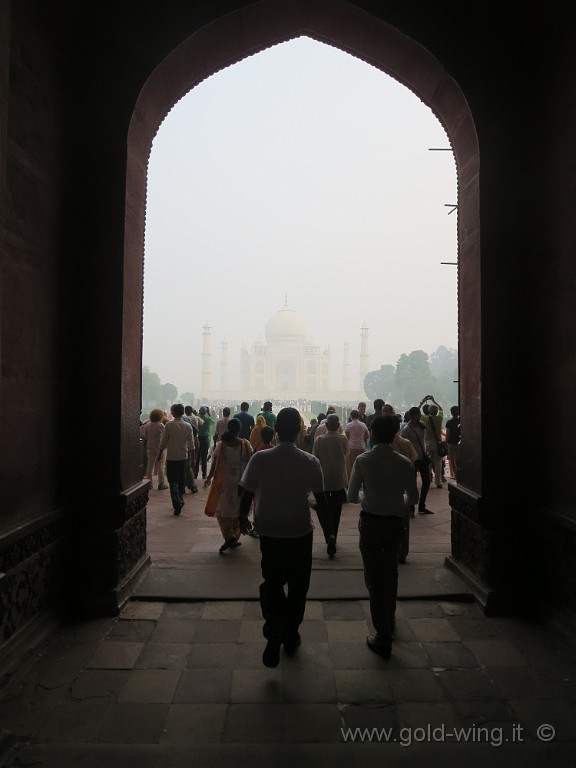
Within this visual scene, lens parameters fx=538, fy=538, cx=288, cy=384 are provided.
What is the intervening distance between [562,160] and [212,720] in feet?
12.8

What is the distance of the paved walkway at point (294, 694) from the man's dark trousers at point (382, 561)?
0.25 meters

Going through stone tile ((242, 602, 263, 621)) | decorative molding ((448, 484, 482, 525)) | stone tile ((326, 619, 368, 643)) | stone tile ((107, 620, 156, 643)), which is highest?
decorative molding ((448, 484, 482, 525))

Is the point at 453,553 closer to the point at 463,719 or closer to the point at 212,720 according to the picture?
the point at 463,719

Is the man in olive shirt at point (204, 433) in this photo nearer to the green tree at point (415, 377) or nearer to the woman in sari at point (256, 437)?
the woman in sari at point (256, 437)

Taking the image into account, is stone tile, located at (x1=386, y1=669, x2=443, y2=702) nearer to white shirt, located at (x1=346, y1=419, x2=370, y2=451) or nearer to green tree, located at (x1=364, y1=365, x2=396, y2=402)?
white shirt, located at (x1=346, y1=419, x2=370, y2=451)

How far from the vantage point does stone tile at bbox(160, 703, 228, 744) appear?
93.0 inches

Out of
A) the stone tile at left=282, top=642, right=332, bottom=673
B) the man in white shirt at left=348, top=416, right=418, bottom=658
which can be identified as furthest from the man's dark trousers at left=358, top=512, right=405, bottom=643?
the stone tile at left=282, top=642, right=332, bottom=673

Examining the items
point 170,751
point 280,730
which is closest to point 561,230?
point 280,730

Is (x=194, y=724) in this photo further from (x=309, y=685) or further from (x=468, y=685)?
(x=468, y=685)

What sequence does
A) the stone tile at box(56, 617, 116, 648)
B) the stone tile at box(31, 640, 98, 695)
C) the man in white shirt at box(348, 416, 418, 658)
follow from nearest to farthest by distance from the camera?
1. the stone tile at box(31, 640, 98, 695)
2. the man in white shirt at box(348, 416, 418, 658)
3. the stone tile at box(56, 617, 116, 648)

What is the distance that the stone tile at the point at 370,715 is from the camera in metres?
2.46

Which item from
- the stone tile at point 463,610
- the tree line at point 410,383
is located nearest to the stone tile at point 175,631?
the stone tile at point 463,610

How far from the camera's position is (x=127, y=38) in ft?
13.2

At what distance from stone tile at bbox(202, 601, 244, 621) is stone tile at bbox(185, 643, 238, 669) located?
0.39 meters
